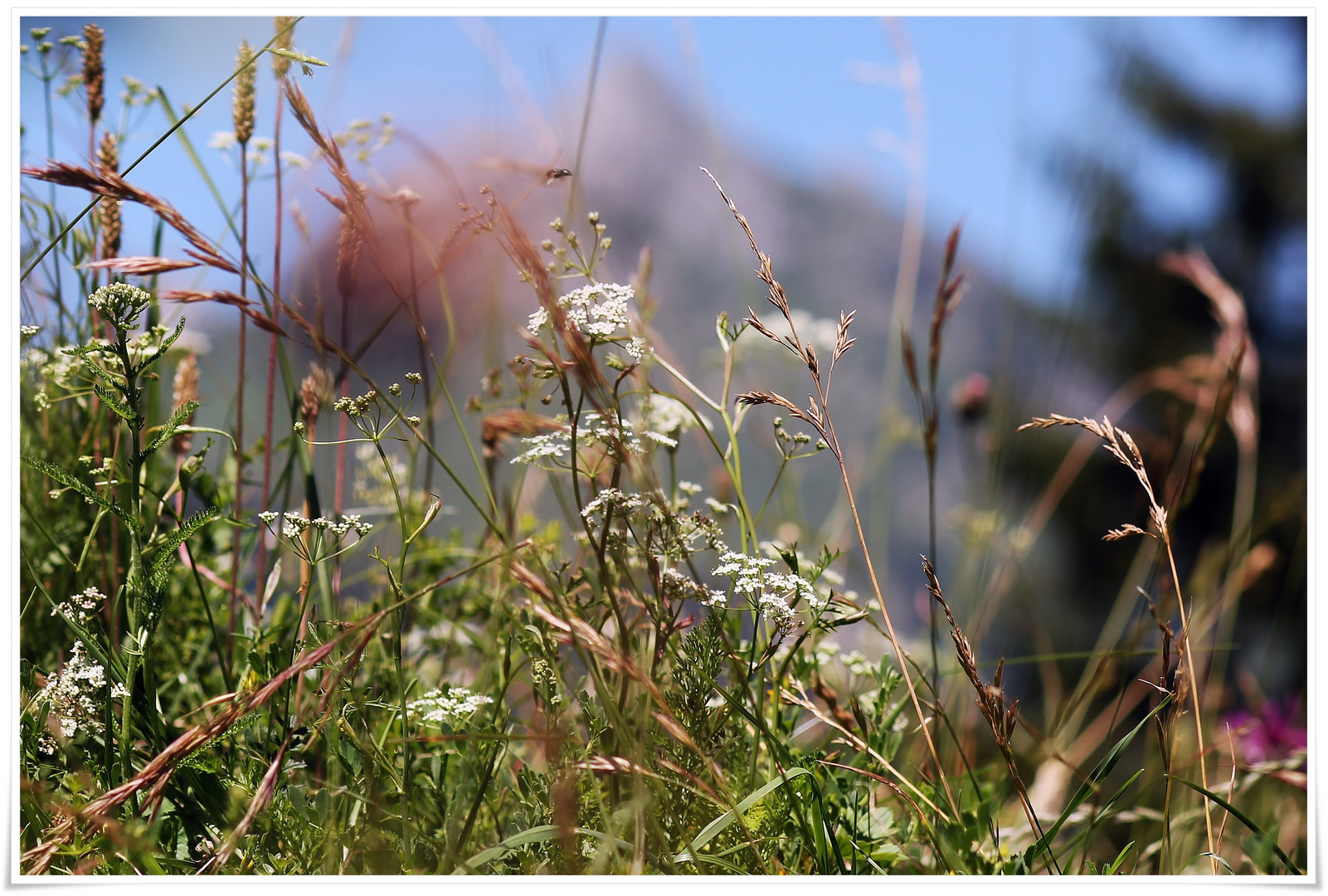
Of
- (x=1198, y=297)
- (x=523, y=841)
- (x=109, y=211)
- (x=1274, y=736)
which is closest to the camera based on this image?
(x=523, y=841)

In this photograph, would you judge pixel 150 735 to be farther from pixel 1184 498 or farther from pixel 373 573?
pixel 1184 498

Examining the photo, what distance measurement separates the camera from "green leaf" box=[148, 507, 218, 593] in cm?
57

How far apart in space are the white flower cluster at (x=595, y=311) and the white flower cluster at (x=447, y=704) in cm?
28

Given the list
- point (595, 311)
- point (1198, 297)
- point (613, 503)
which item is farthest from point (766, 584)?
point (1198, 297)

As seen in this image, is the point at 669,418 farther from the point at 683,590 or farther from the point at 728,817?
the point at 728,817

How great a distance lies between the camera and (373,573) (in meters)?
0.98

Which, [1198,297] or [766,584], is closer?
[766,584]

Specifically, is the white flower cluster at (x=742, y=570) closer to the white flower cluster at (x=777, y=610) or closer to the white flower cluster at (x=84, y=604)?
the white flower cluster at (x=777, y=610)

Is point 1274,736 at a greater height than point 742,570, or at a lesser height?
lesser

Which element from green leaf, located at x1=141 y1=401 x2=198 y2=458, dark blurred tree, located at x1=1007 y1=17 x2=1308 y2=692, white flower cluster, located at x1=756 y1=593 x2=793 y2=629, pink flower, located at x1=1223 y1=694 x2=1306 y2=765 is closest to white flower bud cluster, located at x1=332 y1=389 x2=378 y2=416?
green leaf, located at x1=141 y1=401 x2=198 y2=458

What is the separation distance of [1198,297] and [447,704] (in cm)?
620

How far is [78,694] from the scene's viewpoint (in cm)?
61

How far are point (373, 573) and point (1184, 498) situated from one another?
91cm
